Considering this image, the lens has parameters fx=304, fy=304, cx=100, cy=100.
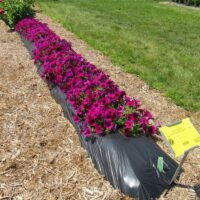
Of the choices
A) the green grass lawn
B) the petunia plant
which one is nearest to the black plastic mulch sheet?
the green grass lawn

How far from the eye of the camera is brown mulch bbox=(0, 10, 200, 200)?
360cm

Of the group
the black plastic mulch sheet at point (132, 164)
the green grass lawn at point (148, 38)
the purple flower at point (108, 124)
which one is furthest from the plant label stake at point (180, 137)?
the green grass lawn at point (148, 38)

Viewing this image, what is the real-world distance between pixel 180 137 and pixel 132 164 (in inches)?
26.8

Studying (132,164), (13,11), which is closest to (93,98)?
(132,164)

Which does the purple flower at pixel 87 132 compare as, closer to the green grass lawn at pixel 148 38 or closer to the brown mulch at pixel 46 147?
the brown mulch at pixel 46 147

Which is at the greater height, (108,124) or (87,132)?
(108,124)

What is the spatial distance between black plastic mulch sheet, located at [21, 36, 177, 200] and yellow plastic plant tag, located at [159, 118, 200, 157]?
0.56m

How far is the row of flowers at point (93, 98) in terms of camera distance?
3.87 m

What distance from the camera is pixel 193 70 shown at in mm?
7488

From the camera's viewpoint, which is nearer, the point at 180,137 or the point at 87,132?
the point at 180,137

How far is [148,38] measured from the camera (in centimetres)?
1045

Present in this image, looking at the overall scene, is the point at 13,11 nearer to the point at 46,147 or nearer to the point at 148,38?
the point at 148,38

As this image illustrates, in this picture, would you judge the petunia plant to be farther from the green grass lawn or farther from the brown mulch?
the brown mulch

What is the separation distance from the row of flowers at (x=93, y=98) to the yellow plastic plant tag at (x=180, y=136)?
2.26 feet
